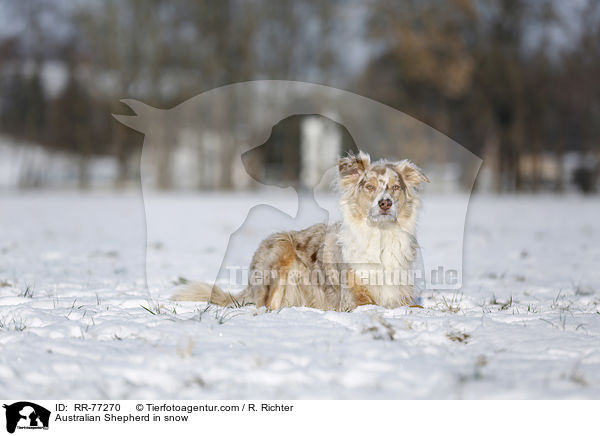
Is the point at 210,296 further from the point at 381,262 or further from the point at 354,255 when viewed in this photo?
the point at 381,262

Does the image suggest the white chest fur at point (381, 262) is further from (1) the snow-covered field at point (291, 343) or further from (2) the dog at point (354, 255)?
(1) the snow-covered field at point (291, 343)

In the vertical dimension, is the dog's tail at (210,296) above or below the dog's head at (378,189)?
below

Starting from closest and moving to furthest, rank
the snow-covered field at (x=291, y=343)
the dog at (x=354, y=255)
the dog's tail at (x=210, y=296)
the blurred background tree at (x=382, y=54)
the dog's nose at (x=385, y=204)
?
the snow-covered field at (x=291, y=343) → the dog's nose at (x=385, y=204) → the dog at (x=354, y=255) → the dog's tail at (x=210, y=296) → the blurred background tree at (x=382, y=54)

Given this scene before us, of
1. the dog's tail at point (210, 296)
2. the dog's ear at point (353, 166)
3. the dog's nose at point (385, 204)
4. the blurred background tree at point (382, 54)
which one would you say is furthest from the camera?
the blurred background tree at point (382, 54)

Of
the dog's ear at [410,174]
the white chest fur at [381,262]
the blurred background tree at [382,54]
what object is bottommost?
the white chest fur at [381,262]

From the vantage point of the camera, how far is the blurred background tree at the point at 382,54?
107 feet

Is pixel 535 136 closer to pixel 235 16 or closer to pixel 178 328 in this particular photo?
pixel 235 16

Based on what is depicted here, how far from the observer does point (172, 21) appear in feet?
116

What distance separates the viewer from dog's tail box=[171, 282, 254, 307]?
5.69m

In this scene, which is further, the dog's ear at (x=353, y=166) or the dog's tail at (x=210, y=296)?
the dog's tail at (x=210, y=296)

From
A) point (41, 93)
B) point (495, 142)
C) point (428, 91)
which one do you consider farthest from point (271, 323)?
point (41, 93)
